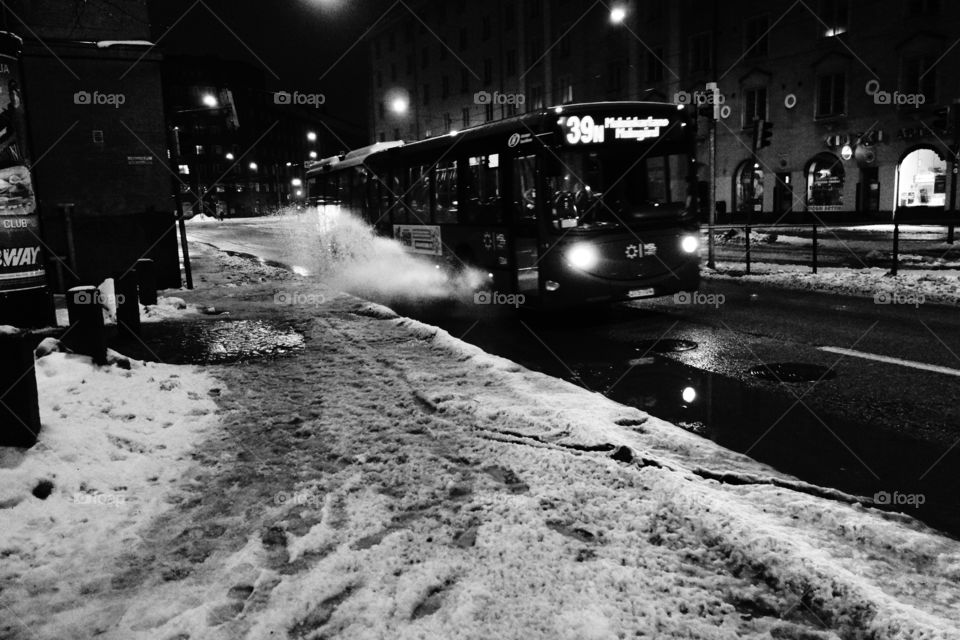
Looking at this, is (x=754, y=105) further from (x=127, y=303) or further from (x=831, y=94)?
(x=127, y=303)

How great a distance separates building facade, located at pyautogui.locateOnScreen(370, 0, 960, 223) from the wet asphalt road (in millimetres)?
15309

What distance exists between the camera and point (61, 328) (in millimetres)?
9070

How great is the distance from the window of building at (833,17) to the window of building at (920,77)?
141 inches

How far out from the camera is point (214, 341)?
916 cm

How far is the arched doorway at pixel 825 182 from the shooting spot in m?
34.0

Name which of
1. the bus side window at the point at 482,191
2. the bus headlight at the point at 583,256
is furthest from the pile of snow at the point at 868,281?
the bus side window at the point at 482,191

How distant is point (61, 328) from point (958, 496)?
979cm

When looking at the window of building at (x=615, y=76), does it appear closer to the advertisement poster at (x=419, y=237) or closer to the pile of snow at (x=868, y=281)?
the pile of snow at (x=868, y=281)

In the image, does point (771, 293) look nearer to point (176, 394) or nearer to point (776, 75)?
point (176, 394)

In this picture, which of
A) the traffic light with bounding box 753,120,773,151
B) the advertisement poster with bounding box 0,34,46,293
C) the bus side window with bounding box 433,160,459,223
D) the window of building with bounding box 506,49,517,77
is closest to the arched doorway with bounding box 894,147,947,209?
the traffic light with bounding box 753,120,773,151

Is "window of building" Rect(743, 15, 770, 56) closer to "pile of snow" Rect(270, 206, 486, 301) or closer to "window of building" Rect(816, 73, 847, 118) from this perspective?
"window of building" Rect(816, 73, 847, 118)

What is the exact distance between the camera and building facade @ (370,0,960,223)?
30125 millimetres

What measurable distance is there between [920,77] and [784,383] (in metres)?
30.6

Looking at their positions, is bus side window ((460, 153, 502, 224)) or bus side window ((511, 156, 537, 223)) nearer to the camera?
bus side window ((511, 156, 537, 223))
